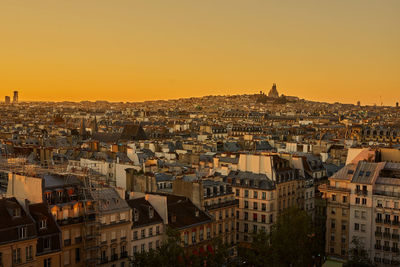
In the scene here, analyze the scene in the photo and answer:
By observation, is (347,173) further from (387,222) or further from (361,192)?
(387,222)

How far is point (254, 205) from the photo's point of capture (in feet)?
202

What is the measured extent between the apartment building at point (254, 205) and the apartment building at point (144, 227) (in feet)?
52.8

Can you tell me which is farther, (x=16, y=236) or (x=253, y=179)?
(x=253, y=179)

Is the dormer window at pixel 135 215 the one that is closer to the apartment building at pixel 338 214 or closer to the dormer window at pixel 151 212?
the dormer window at pixel 151 212

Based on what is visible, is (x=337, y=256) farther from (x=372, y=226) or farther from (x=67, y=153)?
(x=67, y=153)

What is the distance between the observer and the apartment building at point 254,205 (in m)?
60.7

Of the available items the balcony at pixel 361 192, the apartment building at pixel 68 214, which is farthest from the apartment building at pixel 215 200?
the apartment building at pixel 68 214

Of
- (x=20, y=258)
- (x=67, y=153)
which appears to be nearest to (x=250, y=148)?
(x=67, y=153)

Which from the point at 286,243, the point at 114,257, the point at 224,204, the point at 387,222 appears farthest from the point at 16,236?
the point at 387,222

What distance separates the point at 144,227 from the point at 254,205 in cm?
1941

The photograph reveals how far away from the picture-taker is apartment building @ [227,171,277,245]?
60.7m

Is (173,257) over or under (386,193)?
under

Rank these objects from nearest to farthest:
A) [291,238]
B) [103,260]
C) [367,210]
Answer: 1. [103,260]
2. [291,238]
3. [367,210]

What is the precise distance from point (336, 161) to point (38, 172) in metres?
52.6
